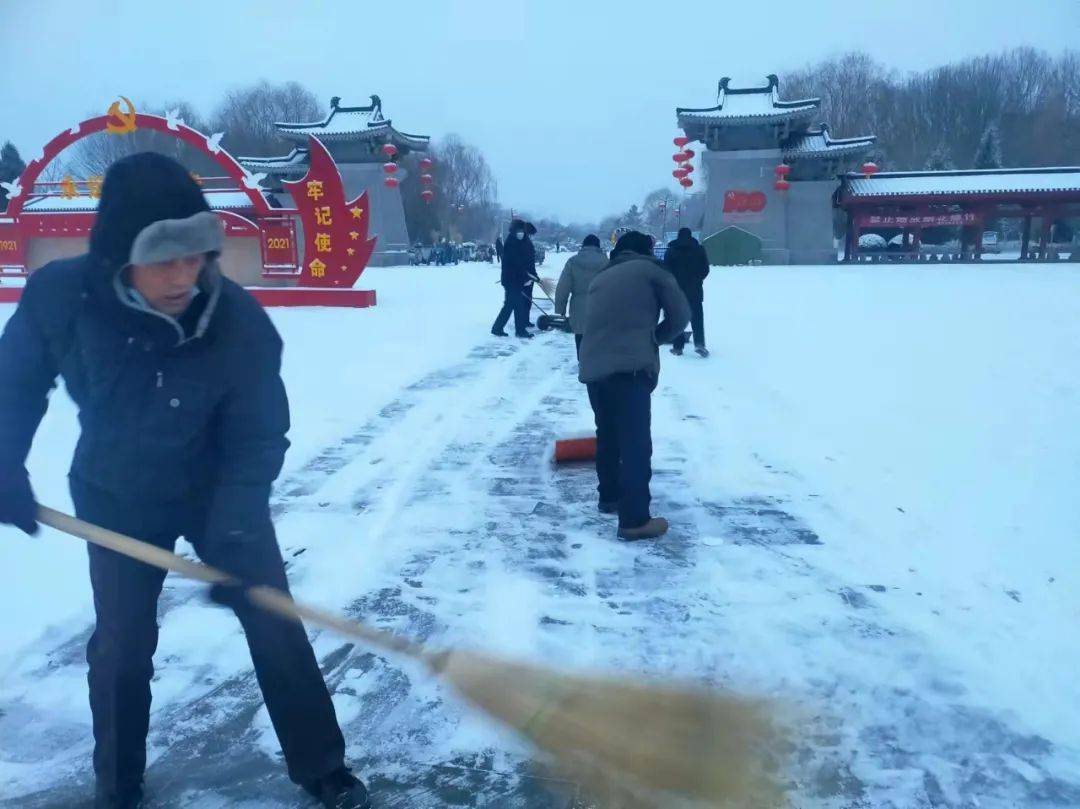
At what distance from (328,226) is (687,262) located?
772 centimetres

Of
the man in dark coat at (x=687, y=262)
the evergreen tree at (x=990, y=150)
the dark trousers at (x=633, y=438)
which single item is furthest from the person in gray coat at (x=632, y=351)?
the evergreen tree at (x=990, y=150)

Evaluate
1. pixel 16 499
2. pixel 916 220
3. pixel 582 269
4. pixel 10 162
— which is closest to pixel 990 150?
pixel 916 220

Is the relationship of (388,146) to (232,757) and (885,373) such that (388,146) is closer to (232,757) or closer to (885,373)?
(885,373)

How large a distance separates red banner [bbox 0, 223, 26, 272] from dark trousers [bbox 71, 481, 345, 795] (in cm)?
1707

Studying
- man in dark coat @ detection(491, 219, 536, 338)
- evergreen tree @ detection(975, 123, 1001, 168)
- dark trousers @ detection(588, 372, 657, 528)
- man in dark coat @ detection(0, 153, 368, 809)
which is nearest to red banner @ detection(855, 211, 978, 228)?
evergreen tree @ detection(975, 123, 1001, 168)

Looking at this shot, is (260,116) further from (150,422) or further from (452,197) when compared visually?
(150,422)

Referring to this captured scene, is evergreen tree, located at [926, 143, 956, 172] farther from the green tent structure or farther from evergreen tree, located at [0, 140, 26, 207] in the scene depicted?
evergreen tree, located at [0, 140, 26, 207]

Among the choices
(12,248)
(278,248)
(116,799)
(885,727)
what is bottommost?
(885,727)

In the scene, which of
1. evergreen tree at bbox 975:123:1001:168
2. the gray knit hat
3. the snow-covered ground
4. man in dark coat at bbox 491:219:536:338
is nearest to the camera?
the gray knit hat

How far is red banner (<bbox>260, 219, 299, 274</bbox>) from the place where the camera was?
15.0 metres

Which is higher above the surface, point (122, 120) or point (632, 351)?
point (122, 120)

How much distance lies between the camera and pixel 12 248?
1609 cm

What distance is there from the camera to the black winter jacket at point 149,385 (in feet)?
5.92

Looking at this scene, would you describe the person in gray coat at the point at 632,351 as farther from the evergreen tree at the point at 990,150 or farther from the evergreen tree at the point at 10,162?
the evergreen tree at the point at 10,162
